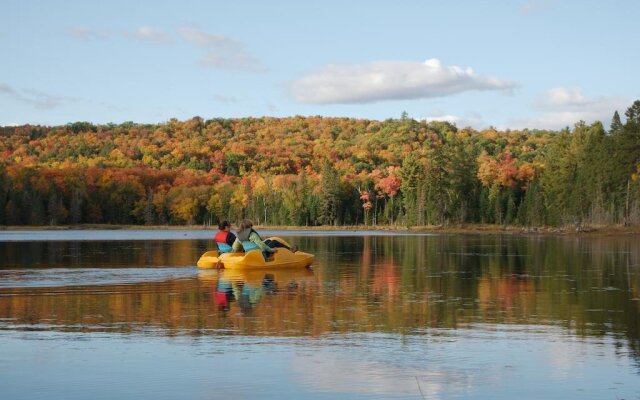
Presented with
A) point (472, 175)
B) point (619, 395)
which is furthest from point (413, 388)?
point (472, 175)

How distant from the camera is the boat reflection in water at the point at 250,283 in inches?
931

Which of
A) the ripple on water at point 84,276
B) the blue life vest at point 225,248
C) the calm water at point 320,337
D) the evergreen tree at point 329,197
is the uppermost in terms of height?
the evergreen tree at point 329,197

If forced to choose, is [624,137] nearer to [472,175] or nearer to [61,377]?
[472,175]

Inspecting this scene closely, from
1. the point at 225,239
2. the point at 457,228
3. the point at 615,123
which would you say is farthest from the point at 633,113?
the point at 225,239

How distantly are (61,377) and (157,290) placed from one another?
1325 cm

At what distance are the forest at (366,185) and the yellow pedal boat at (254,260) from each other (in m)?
61.5

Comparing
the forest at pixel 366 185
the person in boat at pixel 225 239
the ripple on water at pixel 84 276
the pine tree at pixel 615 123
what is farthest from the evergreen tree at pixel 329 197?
the ripple on water at pixel 84 276

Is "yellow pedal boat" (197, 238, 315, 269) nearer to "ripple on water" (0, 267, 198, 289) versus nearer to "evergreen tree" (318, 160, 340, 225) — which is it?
"ripple on water" (0, 267, 198, 289)

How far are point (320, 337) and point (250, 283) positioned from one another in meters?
13.2

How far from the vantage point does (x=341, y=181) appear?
16650 cm

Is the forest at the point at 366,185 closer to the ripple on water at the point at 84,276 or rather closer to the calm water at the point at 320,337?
the ripple on water at the point at 84,276

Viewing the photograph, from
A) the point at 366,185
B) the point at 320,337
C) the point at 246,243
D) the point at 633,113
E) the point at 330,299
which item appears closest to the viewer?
the point at 320,337

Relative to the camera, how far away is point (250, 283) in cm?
2981

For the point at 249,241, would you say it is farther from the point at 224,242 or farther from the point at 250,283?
the point at 250,283
